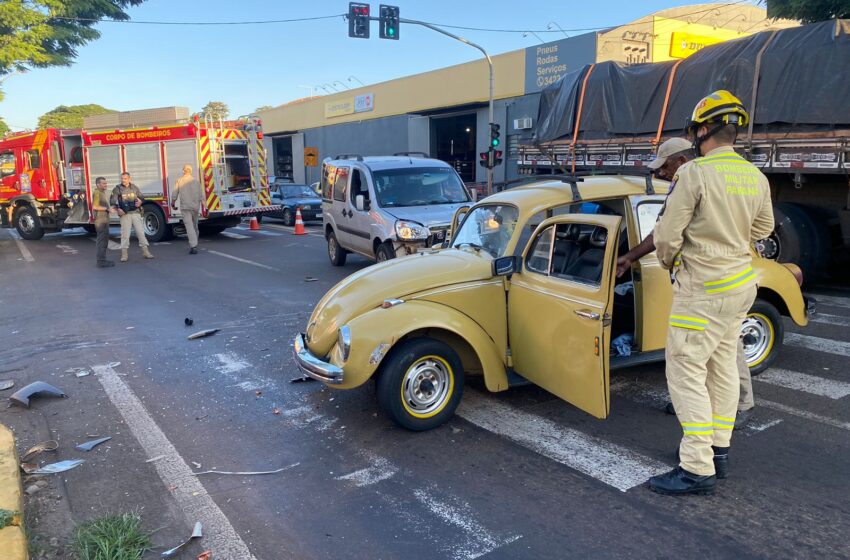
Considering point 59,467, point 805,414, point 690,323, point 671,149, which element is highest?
point 671,149

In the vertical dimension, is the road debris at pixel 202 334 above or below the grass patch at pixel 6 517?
below

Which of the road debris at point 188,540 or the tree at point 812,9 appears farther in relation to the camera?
the tree at point 812,9

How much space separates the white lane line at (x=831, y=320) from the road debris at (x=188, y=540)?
6.77 meters

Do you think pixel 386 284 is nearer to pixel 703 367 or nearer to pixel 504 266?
pixel 504 266

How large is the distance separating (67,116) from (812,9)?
187 feet

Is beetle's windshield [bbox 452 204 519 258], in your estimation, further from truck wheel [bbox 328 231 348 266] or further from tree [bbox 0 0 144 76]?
tree [bbox 0 0 144 76]

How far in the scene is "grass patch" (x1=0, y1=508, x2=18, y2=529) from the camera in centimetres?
315

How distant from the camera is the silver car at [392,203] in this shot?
9.30 metres

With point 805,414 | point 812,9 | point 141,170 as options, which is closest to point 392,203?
point 805,414

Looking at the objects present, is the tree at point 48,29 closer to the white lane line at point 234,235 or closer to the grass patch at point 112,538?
the white lane line at point 234,235

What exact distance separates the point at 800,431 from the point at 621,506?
5.55 feet

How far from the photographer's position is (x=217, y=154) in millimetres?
17250

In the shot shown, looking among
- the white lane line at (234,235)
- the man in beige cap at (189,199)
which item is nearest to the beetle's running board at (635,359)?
the man in beige cap at (189,199)

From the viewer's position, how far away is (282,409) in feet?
16.3
